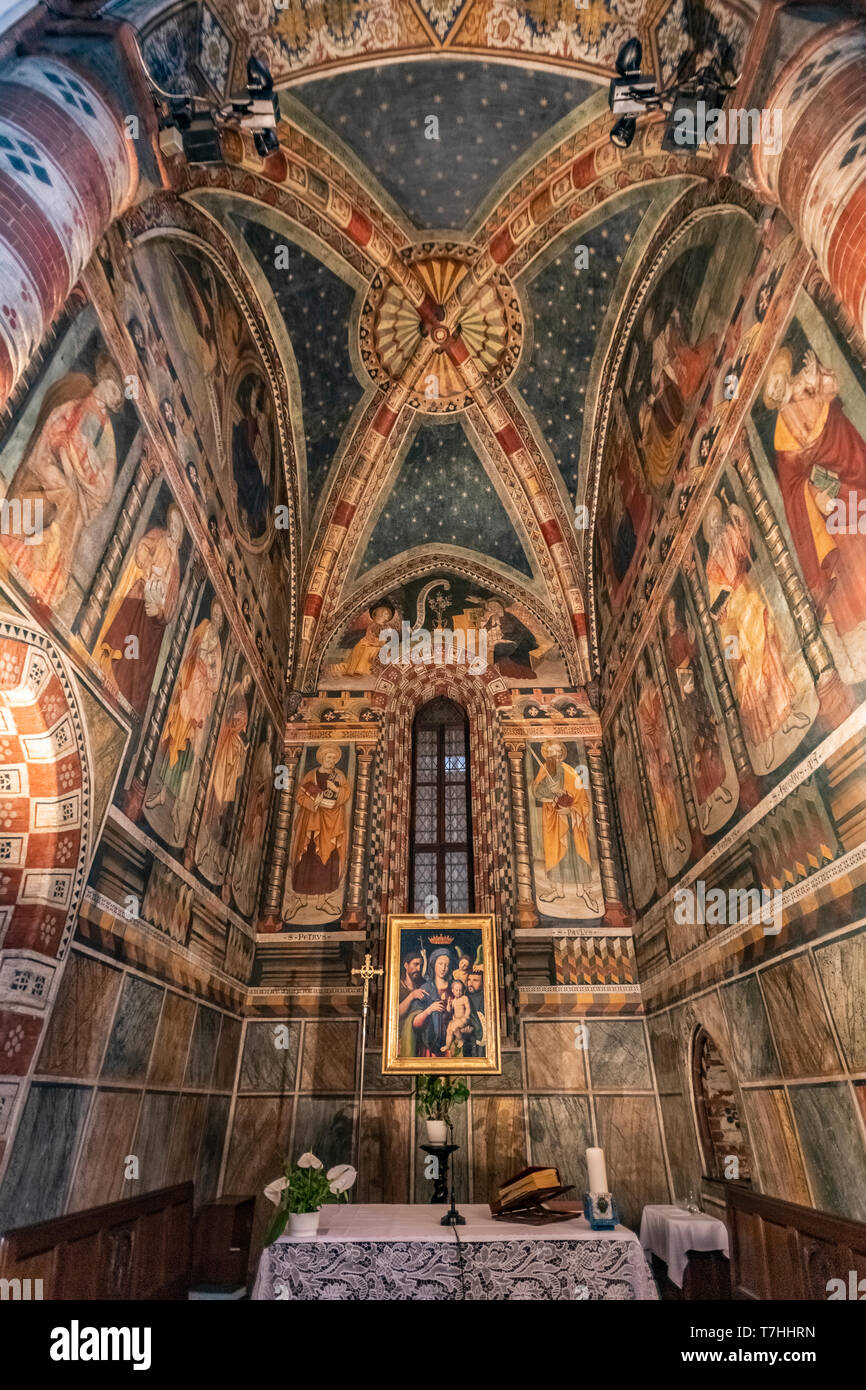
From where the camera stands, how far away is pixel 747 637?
21.2 feet

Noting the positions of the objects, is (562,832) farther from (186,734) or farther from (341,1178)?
(341,1178)

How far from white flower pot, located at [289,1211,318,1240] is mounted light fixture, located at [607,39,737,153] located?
27.0ft

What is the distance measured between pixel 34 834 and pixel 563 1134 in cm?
681

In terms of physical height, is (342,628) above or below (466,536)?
below

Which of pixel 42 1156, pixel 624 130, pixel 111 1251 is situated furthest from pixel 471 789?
pixel 624 130

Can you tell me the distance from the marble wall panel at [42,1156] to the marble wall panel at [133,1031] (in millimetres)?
Result: 572

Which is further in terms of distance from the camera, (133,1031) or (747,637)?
(133,1031)

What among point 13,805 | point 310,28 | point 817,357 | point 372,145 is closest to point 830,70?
point 817,357

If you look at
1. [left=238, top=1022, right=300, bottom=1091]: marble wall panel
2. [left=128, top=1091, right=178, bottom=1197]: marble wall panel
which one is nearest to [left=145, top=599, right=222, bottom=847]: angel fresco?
[left=128, top=1091, right=178, bottom=1197]: marble wall panel

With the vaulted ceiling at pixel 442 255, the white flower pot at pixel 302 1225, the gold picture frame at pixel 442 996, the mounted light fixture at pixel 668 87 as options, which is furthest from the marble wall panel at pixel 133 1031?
the mounted light fixture at pixel 668 87

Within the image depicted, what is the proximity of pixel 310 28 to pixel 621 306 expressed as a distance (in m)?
4.44

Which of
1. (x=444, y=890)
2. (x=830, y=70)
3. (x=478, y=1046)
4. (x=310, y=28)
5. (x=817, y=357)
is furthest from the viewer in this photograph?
(x=444, y=890)

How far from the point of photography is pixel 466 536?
12.6m

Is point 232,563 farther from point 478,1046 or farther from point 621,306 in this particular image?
point 478,1046
